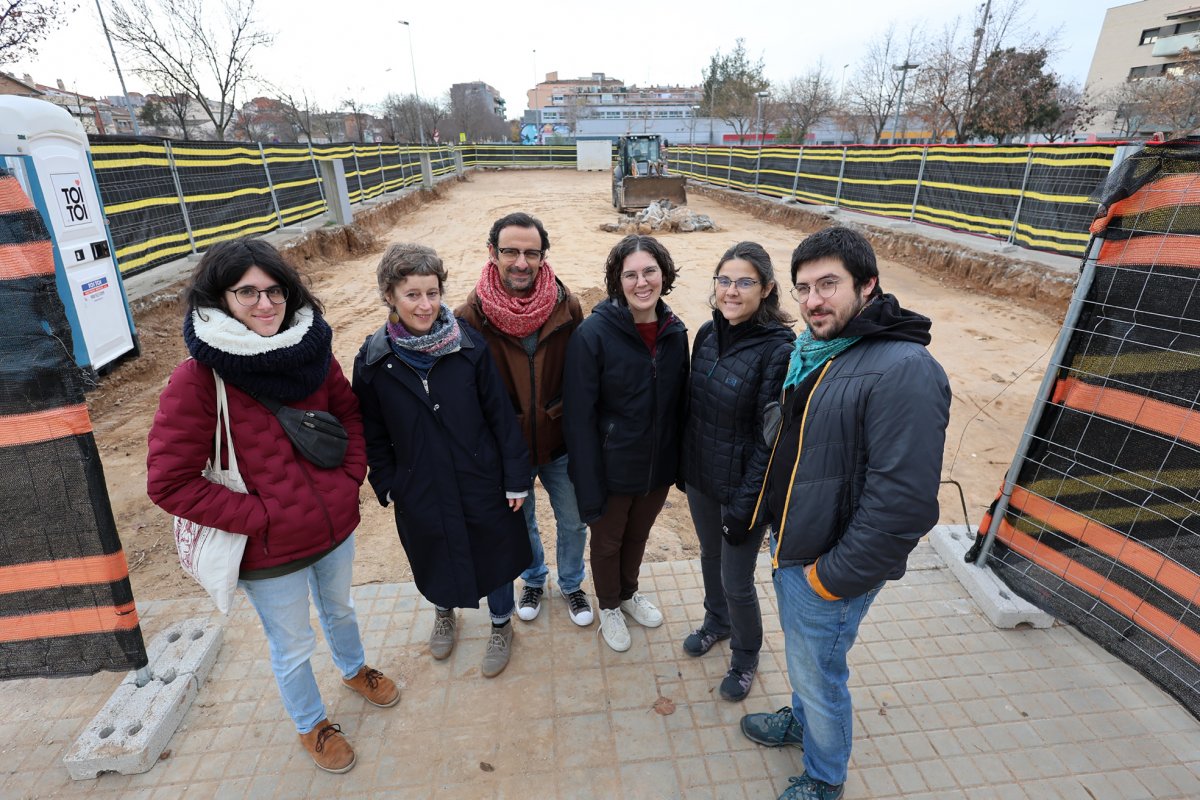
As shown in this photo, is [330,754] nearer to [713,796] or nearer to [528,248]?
[713,796]

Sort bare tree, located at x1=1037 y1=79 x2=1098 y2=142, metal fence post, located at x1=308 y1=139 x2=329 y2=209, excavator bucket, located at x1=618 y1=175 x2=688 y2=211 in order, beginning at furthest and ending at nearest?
bare tree, located at x1=1037 y1=79 x2=1098 y2=142 < excavator bucket, located at x1=618 y1=175 x2=688 y2=211 < metal fence post, located at x1=308 y1=139 x2=329 y2=209

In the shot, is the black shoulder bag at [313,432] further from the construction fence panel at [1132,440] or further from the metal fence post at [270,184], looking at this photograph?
the metal fence post at [270,184]

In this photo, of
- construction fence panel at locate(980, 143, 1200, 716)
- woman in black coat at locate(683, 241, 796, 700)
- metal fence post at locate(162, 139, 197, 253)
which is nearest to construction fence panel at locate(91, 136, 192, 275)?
metal fence post at locate(162, 139, 197, 253)

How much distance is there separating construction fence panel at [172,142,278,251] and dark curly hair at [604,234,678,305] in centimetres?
847

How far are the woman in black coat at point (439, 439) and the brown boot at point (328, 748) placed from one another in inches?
24.1

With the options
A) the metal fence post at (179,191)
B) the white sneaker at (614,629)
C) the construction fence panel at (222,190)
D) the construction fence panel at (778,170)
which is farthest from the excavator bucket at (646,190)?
the white sneaker at (614,629)

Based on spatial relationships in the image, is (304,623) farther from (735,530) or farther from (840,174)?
(840,174)

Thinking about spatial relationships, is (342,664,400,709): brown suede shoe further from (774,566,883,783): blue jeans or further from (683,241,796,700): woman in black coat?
(774,566,883,783): blue jeans

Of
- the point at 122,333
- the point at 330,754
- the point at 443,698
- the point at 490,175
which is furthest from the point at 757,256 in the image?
the point at 490,175

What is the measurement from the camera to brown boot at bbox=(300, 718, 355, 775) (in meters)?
2.24

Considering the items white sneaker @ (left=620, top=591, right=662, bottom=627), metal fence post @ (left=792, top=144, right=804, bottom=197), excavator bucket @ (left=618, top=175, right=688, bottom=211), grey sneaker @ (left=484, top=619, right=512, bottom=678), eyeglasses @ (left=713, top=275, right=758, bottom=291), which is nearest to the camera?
eyeglasses @ (left=713, top=275, right=758, bottom=291)

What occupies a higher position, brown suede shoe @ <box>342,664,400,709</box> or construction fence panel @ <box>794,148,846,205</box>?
construction fence panel @ <box>794,148,846,205</box>

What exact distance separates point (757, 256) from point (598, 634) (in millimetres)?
1996

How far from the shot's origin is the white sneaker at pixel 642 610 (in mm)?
2941
